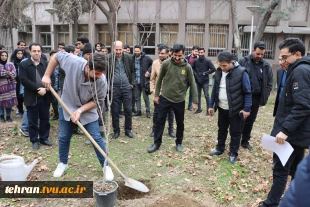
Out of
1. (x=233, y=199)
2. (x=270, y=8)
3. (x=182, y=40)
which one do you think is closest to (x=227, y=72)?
(x=233, y=199)

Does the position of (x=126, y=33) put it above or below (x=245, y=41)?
above

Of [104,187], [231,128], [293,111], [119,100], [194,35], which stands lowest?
[104,187]

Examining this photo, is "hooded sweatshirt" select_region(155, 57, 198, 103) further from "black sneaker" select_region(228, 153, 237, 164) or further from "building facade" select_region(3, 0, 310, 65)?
"building facade" select_region(3, 0, 310, 65)

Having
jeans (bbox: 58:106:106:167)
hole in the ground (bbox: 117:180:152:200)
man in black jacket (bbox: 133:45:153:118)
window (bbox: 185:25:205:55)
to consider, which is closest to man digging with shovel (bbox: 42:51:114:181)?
jeans (bbox: 58:106:106:167)

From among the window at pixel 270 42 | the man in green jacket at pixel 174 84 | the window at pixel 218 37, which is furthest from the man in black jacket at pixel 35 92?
the window at pixel 270 42

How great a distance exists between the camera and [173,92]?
470 centimetres

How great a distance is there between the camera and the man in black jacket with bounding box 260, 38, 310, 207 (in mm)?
2752

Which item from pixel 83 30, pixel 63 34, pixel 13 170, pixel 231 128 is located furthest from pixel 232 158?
pixel 63 34

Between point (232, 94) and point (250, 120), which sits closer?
point (232, 94)

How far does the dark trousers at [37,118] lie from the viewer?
4871 mm

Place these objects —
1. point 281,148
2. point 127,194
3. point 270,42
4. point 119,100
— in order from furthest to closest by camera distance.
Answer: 1. point 270,42
2. point 119,100
3. point 127,194
4. point 281,148

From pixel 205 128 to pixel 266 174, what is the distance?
8.31 feet

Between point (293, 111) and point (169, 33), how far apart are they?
15.6m

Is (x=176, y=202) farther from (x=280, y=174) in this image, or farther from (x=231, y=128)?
(x=231, y=128)
